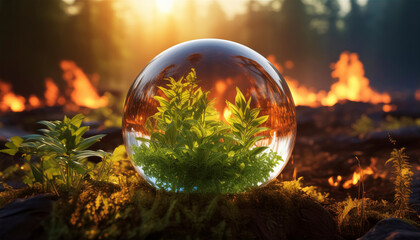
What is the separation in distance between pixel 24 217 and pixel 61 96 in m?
18.1

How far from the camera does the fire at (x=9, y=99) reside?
709 inches

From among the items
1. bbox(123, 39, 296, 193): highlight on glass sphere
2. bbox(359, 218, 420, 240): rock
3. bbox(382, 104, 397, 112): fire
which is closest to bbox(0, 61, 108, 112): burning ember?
bbox(382, 104, 397, 112): fire

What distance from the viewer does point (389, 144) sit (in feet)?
28.0

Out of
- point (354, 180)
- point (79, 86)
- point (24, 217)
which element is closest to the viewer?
point (24, 217)

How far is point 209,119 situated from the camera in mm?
3426

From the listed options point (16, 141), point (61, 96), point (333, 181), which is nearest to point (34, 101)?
point (61, 96)

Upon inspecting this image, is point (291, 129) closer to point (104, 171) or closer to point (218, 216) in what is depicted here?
point (218, 216)

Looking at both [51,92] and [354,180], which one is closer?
[354,180]

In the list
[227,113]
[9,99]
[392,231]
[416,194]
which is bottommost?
[392,231]

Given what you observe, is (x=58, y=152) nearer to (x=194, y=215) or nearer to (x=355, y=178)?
(x=194, y=215)

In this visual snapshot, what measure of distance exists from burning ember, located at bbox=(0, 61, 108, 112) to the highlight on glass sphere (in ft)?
47.5

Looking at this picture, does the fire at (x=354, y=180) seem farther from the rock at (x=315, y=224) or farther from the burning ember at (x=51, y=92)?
the burning ember at (x=51, y=92)

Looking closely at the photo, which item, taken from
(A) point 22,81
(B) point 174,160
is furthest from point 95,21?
(B) point 174,160

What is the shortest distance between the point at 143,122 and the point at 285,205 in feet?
5.88
